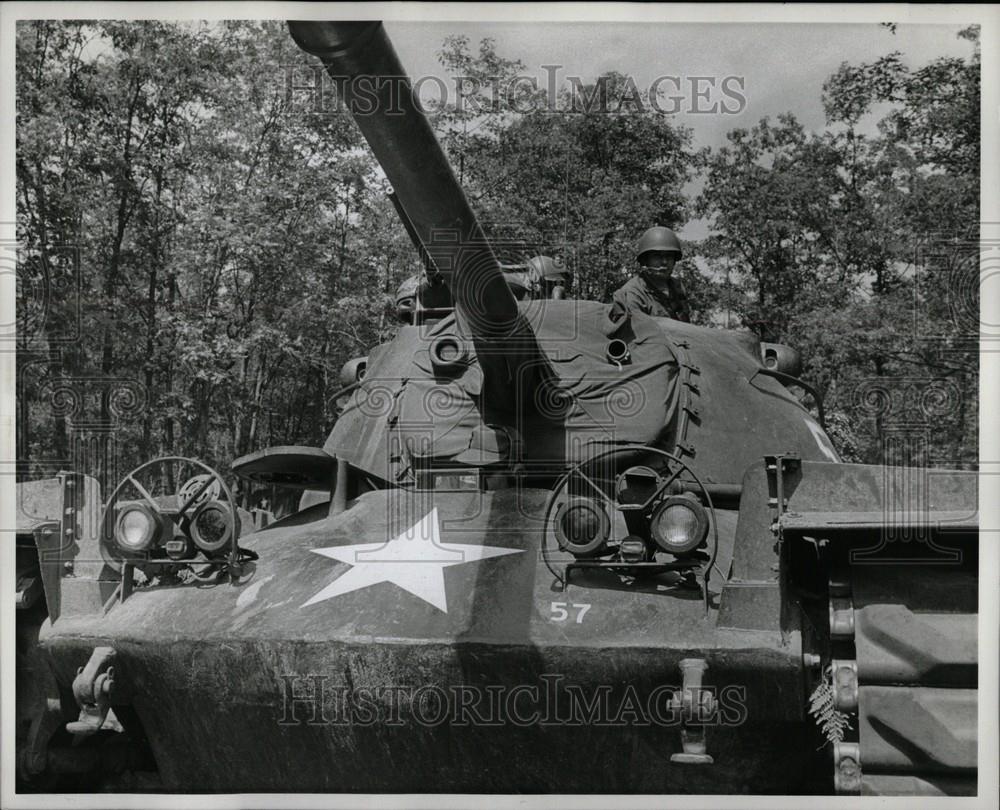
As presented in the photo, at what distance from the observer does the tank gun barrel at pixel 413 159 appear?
4617 mm

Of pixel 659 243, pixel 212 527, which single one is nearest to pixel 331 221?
pixel 659 243

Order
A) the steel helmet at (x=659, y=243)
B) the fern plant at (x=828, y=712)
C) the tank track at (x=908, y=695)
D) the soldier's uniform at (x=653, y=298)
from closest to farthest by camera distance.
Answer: the tank track at (x=908, y=695), the fern plant at (x=828, y=712), the soldier's uniform at (x=653, y=298), the steel helmet at (x=659, y=243)

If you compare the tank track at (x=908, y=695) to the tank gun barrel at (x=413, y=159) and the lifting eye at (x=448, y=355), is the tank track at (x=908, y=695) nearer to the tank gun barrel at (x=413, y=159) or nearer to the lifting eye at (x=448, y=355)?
the tank gun barrel at (x=413, y=159)

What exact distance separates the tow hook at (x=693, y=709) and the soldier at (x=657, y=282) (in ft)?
13.4

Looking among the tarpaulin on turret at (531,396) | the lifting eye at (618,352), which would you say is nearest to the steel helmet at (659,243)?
the tarpaulin on turret at (531,396)

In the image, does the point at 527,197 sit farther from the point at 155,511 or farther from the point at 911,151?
the point at 155,511

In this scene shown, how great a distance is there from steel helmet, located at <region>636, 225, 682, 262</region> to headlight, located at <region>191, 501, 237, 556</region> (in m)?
4.09

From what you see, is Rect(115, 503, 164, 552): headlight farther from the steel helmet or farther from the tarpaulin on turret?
the steel helmet

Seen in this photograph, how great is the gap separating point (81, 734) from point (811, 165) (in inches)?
825

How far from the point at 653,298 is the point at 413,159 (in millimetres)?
4254

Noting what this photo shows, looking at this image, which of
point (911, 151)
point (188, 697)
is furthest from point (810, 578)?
point (911, 151)

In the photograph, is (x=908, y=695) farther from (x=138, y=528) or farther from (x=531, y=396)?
(x=138, y=528)

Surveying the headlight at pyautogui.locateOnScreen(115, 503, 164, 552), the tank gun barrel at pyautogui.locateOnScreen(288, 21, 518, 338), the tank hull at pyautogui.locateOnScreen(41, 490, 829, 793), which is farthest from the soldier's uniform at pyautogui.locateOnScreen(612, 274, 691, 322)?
the headlight at pyautogui.locateOnScreen(115, 503, 164, 552)

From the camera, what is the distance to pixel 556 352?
25.8 ft
